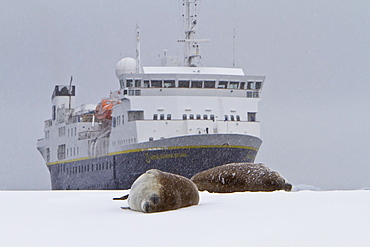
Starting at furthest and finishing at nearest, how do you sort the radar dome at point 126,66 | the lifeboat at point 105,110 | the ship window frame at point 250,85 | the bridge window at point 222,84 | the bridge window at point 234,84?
the radar dome at point 126,66 → the lifeboat at point 105,110 → the ship window frame at point 250,85 → the bridge window at point 234,84 → the bridge window at point 222,84

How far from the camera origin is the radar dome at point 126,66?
5553cm

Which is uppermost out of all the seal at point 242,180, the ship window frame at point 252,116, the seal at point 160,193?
the seal at point 160,193

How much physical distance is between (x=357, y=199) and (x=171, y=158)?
31542 mm

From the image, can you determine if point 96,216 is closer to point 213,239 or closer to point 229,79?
point 213,239

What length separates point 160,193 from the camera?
952 cm

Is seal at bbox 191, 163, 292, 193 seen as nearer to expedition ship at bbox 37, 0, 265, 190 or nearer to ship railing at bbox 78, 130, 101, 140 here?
expedition ship at bbox 37, 0, 265, 190

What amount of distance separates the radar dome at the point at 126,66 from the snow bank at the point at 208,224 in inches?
1773

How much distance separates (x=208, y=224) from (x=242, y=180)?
5.89 m

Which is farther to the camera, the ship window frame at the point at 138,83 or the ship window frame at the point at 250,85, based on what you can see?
the ship window frame at the point at 250,85

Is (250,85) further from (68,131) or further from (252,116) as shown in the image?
(68,131)

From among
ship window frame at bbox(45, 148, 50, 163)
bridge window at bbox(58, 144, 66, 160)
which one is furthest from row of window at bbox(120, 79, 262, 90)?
ship window frame at bbox(45, 148, 50, 163)

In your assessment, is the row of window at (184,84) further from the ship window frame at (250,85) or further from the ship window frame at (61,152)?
the ship window frame at (61,152)

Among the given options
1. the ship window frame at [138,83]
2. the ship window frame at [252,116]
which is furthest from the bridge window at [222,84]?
the ship window frame at [138,83]

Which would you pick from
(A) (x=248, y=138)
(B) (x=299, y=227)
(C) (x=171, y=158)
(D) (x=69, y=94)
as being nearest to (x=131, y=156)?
(C) (x=171, y=158)
